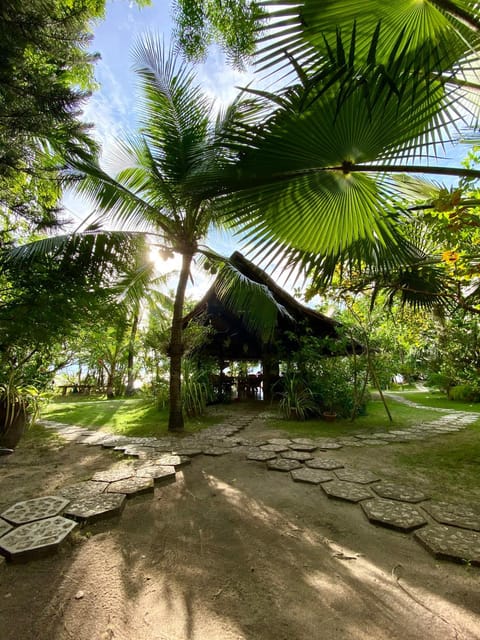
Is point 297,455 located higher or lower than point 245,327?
lower

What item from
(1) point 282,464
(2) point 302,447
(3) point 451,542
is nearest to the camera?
(3) point 451,542

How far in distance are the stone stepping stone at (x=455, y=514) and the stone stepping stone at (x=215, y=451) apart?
7.52ft

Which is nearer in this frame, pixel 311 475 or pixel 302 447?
pixel 311 475

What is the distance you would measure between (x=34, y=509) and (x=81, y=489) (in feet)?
1.38

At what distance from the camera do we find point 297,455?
3.60 meters

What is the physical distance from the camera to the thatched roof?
7285 millimetres

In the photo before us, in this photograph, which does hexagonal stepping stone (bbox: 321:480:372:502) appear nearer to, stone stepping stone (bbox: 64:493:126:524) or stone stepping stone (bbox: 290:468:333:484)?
stone stepping stone (bbox: 290:468:333:484)

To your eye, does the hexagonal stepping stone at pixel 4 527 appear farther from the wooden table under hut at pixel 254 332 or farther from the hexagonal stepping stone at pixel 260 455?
the wooden table under hut at pixel 254 332

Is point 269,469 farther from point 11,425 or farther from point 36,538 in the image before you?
point 11,425

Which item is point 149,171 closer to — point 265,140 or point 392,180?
point 265,140

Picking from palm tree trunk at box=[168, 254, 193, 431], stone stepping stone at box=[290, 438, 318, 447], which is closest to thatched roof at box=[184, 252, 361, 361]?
palm tree trunk at box=[168, 254, 193, 431]

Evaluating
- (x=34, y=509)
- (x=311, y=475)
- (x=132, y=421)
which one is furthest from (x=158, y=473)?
(x=132, y=421)

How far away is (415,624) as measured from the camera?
119 cm

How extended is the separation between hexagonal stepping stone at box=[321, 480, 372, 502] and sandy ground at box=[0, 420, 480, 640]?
0.08 metres
